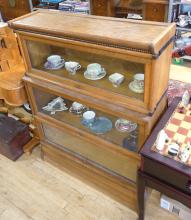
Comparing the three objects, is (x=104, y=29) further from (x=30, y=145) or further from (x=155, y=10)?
(x=155, y=10)

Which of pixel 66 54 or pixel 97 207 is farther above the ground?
pixel 66 54

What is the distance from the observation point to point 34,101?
167 cm

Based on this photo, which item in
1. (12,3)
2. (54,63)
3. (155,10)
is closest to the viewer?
(54,63)

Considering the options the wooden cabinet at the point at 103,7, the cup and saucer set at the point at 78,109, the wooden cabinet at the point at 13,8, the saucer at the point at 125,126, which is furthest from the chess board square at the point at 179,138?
the wooden cabinet at the point at 13,8

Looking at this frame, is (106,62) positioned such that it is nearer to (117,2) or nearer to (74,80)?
(74,80)

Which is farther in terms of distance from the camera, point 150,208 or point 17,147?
point 17,147

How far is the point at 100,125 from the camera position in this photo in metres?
1.56

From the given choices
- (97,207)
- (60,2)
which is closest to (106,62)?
(97,207)

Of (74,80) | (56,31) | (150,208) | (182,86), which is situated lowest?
(150,208)

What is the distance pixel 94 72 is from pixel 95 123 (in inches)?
14.7

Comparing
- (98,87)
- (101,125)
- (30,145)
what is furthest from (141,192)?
(30,145)

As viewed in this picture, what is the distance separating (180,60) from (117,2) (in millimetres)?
1026

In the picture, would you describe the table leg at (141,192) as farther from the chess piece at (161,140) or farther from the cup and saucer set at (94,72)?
the cup and saucer set at (94,72)

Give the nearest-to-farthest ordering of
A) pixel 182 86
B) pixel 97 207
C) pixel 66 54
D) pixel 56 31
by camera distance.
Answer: pixel 56 31, pixel 66 54, pixel 97 207, pixel 182 86
